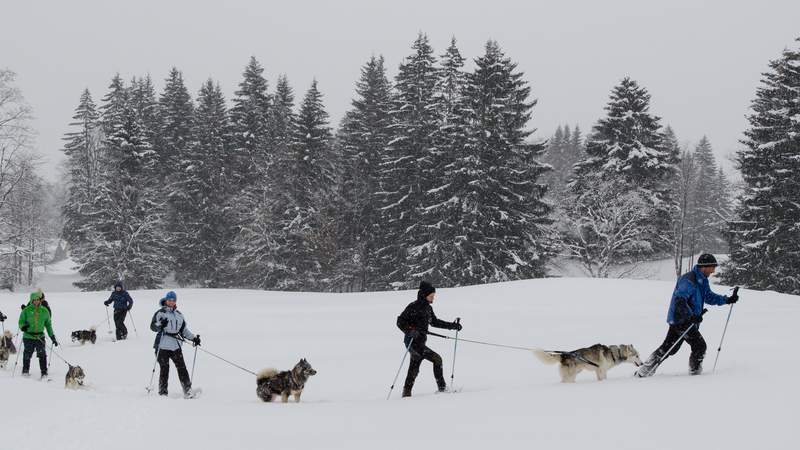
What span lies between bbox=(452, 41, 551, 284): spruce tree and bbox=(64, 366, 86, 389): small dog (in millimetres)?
23118

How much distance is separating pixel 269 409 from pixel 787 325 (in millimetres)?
12736

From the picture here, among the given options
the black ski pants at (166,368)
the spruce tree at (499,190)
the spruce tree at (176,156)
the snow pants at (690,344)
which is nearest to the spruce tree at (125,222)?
the spruce tree at (176,156)

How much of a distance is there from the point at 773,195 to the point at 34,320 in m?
30.7

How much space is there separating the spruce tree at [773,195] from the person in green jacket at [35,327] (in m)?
29.4

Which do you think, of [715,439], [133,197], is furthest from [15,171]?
[715,439]

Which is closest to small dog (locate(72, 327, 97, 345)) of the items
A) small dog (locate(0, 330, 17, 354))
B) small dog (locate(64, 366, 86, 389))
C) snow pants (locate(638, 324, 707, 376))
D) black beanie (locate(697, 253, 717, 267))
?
small dog (locate(0, 330, 17, 354))

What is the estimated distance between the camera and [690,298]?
311 inches

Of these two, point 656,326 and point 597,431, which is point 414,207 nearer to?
point 656,326

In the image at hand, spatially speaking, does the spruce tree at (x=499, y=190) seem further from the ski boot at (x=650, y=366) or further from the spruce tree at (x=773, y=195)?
the ski boot at (x=650, y=366)

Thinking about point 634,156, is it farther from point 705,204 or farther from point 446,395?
point 705,204

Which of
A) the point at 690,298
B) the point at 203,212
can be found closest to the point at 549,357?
the point at 690,298

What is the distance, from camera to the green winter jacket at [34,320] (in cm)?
1121

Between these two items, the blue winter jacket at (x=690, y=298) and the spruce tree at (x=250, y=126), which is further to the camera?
the spruce tree at (x=250, y=126)

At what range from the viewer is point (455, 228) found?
1272 inches
